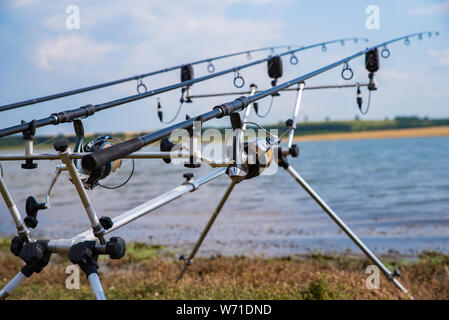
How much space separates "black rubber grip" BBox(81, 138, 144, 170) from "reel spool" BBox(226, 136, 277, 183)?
1352 millimetres

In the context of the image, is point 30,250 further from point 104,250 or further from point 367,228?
point 367,228

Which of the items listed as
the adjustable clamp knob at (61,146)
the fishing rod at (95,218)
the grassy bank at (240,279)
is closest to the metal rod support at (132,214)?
the fishing rod at (95,218)

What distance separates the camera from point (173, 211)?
64.2 ft

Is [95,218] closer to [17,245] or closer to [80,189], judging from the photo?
[80,189]

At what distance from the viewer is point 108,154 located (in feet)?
7.72

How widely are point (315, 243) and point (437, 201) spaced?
1034cm

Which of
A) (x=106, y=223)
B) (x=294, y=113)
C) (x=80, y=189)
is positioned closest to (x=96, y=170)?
(x=106, y=223)

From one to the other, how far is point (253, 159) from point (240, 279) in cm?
449

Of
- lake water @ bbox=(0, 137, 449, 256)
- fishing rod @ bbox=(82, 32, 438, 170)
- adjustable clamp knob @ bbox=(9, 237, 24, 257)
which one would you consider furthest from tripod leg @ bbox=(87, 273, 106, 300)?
lake water @ bbox=(0, 137, 449, 256)

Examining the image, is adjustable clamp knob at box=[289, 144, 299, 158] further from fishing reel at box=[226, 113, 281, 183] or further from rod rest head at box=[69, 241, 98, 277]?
rod rest head at box=[69, 241, 98, 277]

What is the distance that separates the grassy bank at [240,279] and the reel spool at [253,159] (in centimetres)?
275

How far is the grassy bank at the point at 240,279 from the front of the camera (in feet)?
22.5

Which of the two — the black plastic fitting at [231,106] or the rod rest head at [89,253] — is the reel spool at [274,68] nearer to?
the black plastic fitting at [231,106]
